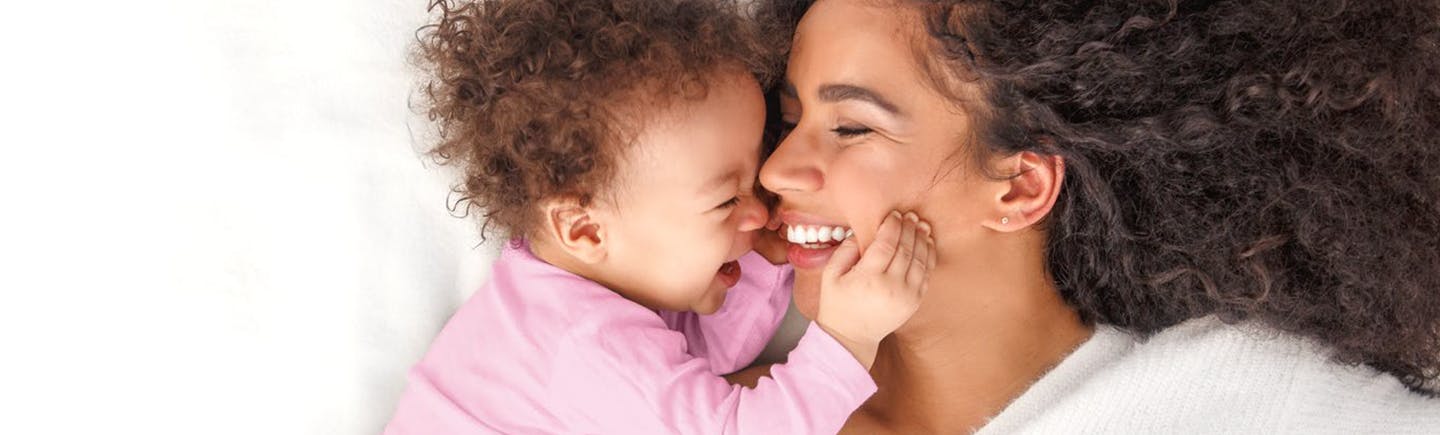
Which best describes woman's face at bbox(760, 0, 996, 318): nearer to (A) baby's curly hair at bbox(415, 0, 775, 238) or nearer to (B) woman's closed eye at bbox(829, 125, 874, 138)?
(B) woman's closed eye at bbox(829, 125, 874, 138)

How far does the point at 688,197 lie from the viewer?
1924mm

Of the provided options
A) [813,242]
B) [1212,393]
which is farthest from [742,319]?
[1212,393]

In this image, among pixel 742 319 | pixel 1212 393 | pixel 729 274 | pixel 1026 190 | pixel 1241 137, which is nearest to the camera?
pixel 1241 137

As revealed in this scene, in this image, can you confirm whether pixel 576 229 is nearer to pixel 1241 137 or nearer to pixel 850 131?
pixel 850 131

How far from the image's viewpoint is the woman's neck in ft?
6.84

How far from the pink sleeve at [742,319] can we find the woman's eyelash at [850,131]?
1.41ft

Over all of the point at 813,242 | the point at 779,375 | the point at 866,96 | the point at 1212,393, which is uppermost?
the point at 866,96

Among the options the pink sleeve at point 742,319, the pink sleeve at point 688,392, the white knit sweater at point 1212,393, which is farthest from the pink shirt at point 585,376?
the white knit sweater at point 1212,393

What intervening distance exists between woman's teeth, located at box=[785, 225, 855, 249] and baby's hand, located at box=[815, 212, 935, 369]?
6cm

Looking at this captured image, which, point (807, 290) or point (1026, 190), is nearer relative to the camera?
point (1026, 190)

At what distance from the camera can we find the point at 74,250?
218 centimetres

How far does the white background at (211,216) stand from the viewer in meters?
2.13

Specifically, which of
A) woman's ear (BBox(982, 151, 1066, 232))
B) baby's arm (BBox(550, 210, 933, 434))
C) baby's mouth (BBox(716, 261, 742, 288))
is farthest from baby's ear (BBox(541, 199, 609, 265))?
woman's ear (BBox(982, 151, 1066, 232))

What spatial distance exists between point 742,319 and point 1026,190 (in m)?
0.61
